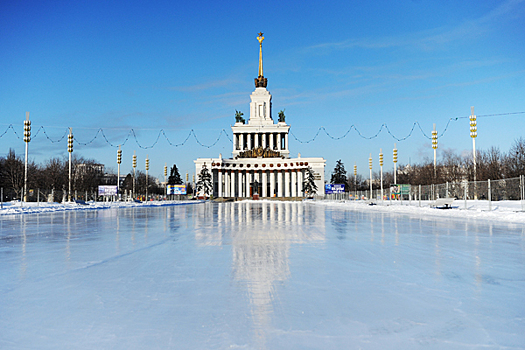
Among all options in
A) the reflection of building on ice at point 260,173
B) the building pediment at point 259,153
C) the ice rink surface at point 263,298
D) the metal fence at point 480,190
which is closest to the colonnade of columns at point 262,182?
the reflection of building on ice at point 260,173

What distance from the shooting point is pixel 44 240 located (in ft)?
40.8

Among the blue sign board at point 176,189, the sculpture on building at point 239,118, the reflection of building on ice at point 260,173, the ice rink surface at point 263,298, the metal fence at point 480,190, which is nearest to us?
the ice rink surface at point 263,298

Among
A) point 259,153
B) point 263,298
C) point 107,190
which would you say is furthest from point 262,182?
point 263,298

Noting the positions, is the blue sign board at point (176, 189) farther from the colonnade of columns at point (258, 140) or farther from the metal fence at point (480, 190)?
the colonnade of columns at point (258, 140)

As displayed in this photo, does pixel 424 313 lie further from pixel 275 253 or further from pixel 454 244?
pixel 454 244

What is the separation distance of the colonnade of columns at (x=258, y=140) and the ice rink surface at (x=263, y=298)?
127m

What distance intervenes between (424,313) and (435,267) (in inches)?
128

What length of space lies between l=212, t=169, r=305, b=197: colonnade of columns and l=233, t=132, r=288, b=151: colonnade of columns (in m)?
15.1

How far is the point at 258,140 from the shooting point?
453 feet

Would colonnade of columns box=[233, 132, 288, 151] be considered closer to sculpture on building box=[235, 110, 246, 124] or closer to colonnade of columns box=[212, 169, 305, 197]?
sculpture on building box=[235, 110, 246, 124]

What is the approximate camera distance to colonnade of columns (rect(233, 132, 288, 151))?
449 feet

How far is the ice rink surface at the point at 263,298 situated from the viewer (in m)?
3.92

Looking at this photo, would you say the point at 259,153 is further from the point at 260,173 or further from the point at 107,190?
the point at 107,190

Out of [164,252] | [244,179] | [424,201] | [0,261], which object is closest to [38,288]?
[0,261]
